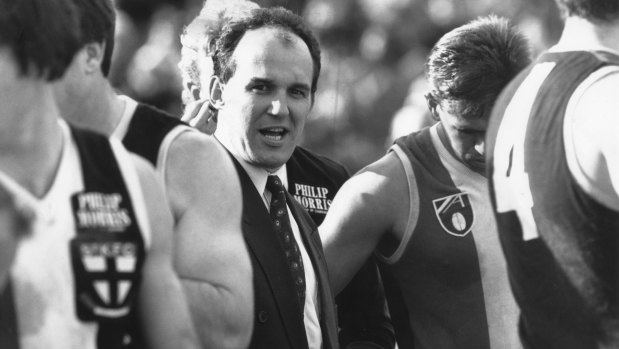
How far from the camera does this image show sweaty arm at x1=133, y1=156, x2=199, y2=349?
7.00ft

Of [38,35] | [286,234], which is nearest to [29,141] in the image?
[38,35]

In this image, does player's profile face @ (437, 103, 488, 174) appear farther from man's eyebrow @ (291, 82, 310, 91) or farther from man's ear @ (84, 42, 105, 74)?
man's ear @ (84, 42, 105, 74)

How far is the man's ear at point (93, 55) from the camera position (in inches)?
94.4

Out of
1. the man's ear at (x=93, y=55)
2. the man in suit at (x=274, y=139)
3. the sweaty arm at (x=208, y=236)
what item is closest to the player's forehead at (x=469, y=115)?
the man in suit at (x=274, y=139)

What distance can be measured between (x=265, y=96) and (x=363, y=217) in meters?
0.50

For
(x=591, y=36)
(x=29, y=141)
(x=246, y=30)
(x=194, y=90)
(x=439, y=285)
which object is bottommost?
(x=439, y=285)

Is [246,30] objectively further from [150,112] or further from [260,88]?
[150,112]

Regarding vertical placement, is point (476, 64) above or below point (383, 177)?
above

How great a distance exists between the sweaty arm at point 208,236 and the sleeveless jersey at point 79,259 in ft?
1.27

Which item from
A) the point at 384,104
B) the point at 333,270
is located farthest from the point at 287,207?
the point at 384,104

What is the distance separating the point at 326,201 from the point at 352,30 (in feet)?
14.6

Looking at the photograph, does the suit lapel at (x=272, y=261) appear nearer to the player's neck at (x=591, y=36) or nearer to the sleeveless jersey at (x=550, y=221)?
the sleeveless jersey at (x=550, y=221)

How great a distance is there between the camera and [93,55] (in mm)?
2418

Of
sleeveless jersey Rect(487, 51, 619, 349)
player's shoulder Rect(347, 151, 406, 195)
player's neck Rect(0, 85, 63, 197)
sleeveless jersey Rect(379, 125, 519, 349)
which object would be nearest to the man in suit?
player's shoulder Rect(347, 151, 406, 195)
